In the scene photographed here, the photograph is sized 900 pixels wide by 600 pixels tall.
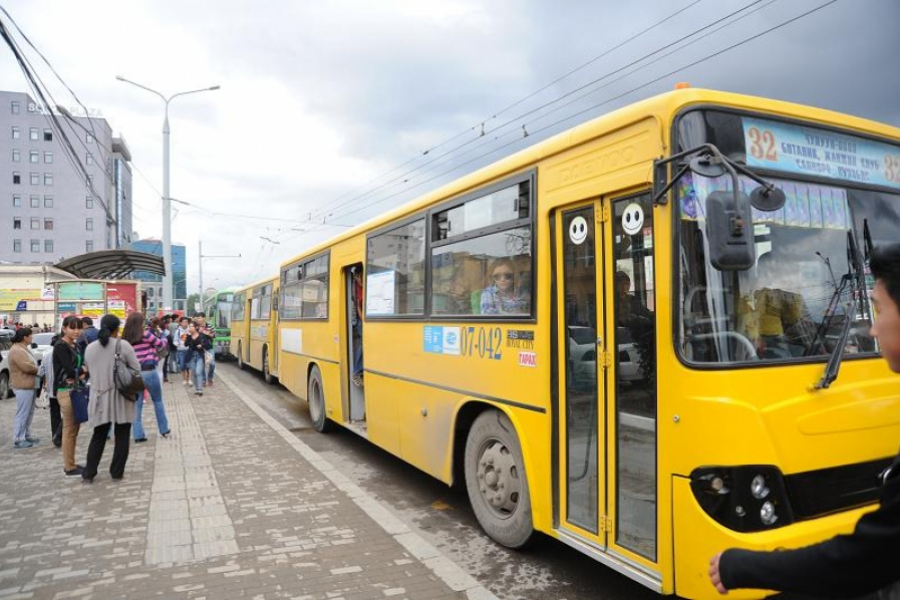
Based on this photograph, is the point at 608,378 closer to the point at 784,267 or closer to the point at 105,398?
the point at 784,267

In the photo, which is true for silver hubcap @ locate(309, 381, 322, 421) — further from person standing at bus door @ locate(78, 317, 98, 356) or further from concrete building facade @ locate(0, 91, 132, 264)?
concrete building facade @ locate(0, 91, 132, 264)

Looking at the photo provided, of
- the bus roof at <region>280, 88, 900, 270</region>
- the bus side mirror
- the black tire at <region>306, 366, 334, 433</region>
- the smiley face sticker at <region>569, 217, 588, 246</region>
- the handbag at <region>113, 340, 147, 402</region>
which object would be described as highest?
Result: the bus roof at <region>280, 88, 900, 270</region>

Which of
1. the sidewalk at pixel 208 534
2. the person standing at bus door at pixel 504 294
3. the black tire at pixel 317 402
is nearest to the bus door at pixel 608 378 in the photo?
the person standing at bus door at pixel 504 294

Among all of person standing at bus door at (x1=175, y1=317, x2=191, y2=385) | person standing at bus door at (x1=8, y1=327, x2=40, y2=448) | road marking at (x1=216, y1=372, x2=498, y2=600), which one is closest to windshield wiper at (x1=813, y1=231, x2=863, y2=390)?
road marking at (x1=216, y1=372, x2=498, y2=600)

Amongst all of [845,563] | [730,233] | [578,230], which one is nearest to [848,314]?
[730,233]

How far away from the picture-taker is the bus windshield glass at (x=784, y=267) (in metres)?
3.26

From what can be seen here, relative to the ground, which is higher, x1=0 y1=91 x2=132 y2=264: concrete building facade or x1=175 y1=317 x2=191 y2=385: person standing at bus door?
→ x1=0 y1=91 x2=132 y2=264: concrete building facade

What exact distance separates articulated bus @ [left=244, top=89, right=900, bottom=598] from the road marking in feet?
1.79

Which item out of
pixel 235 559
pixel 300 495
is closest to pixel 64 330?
pixel 300 495

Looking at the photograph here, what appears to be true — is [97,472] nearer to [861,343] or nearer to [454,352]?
[454,352]

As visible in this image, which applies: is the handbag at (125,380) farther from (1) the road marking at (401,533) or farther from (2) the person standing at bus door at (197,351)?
(2) the person standing at bus door at (197,351)

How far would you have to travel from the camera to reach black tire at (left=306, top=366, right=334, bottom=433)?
32.6ft

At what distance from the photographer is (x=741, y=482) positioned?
3.05m

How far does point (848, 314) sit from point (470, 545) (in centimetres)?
331
